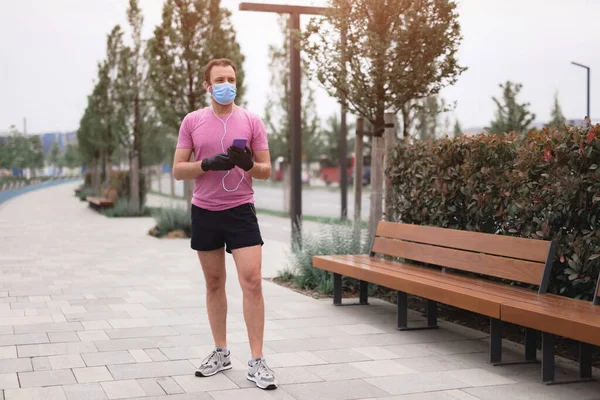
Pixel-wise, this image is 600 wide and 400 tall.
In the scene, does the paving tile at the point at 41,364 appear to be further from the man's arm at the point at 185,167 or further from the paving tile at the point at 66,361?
the man's arm at the point at 185,167

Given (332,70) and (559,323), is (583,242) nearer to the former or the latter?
(559,323)

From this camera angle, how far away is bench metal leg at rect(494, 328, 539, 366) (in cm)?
537

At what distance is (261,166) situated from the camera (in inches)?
185

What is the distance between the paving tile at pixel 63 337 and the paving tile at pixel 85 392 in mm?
1363

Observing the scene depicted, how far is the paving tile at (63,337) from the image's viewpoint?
239 inches

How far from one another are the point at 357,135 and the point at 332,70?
154 centimetres

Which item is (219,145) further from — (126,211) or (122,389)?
(126,211)

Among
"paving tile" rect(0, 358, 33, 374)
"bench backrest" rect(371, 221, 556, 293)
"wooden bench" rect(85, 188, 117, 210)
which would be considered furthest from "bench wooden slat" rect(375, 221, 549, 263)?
"wooden bench" rect(85, 188, 117, 210)

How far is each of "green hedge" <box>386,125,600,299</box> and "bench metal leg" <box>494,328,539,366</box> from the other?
40 cm

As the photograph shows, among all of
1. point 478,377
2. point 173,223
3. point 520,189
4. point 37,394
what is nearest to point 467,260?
point 520,189

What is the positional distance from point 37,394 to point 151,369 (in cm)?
81

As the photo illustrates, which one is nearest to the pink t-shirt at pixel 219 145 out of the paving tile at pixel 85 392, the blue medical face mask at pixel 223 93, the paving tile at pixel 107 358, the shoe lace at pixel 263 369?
the blue medical face mask at pixel 223 93

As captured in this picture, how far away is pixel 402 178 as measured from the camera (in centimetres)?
816

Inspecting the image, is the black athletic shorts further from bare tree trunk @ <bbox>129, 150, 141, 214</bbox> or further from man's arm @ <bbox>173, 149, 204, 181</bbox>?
bare tree trunk @ <bbox>129, 150, 141, 214</bbox>
